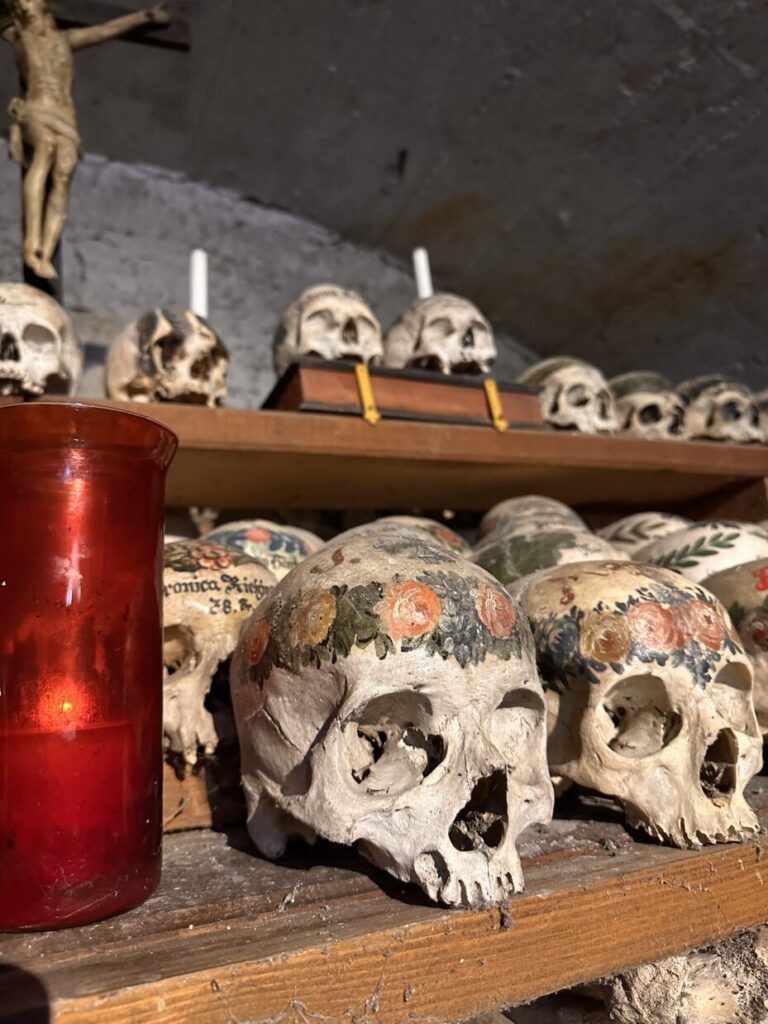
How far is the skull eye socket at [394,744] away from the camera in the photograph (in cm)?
62

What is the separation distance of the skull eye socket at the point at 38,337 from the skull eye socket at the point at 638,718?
0.78 metres

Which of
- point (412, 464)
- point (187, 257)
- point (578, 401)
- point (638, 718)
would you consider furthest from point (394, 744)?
point (187, 257)

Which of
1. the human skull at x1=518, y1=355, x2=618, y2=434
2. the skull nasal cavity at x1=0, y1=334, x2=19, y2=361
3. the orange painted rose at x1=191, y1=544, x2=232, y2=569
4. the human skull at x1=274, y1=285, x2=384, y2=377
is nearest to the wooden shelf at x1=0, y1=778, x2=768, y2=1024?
the orange painted rose at x1=191, y1=544, x2=232, y2=569

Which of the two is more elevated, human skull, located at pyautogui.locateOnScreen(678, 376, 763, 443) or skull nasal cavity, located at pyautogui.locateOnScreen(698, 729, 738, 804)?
human skull, located at pyautogui.locateOnScreen(678, 376, 763, 443)

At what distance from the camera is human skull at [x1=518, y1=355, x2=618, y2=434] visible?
139 centimetres

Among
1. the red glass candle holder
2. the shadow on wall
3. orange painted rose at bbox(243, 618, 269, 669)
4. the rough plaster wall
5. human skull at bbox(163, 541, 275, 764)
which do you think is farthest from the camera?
the rough plaster wall

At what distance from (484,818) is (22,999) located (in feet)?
1.13

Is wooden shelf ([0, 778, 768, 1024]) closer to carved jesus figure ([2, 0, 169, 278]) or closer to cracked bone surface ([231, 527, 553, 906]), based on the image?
cracked bone surface ([231, 527, 553, 906])

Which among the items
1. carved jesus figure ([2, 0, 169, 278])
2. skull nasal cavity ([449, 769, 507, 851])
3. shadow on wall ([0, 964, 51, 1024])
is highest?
carved jesus figure ([2, 0, 169, 278])

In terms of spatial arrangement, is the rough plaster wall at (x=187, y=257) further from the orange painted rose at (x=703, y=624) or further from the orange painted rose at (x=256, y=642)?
the orange painted rose at (x=703, y=624)

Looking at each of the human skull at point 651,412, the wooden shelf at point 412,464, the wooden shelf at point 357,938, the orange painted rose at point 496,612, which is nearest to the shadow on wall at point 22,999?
the wooden shelf at point 357,938

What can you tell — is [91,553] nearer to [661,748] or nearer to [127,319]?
[661,748]

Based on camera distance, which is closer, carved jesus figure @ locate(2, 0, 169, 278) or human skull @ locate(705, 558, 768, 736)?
human skull @ locate(705, 558, 768, 736)

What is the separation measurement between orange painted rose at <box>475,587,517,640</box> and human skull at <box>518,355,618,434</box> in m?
0.81
